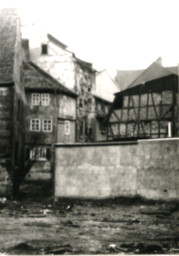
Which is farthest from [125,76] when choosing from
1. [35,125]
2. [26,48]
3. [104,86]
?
[35,125]

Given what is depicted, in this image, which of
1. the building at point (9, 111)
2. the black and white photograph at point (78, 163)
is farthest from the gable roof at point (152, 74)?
the building at point (9, 111)

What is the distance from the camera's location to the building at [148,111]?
28.8 m

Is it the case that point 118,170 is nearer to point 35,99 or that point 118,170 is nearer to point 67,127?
point 35,99

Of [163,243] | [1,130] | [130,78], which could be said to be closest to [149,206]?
[163,243]

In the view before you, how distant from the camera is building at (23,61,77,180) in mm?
33312

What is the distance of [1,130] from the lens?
70.7ft

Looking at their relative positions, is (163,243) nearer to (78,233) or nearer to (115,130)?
(78,233)

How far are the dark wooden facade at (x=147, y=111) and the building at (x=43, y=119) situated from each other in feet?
16.4

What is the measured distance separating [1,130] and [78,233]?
12495mm

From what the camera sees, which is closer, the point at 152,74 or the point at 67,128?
the point at 152,74

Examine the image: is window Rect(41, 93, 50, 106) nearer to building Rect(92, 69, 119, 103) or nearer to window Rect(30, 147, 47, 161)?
window Rect(30, 147, 47, 161)

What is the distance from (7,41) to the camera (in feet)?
77.0

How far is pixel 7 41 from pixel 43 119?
11.8 m

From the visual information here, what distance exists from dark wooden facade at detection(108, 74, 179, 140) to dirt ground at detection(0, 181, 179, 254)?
46.2 feet
